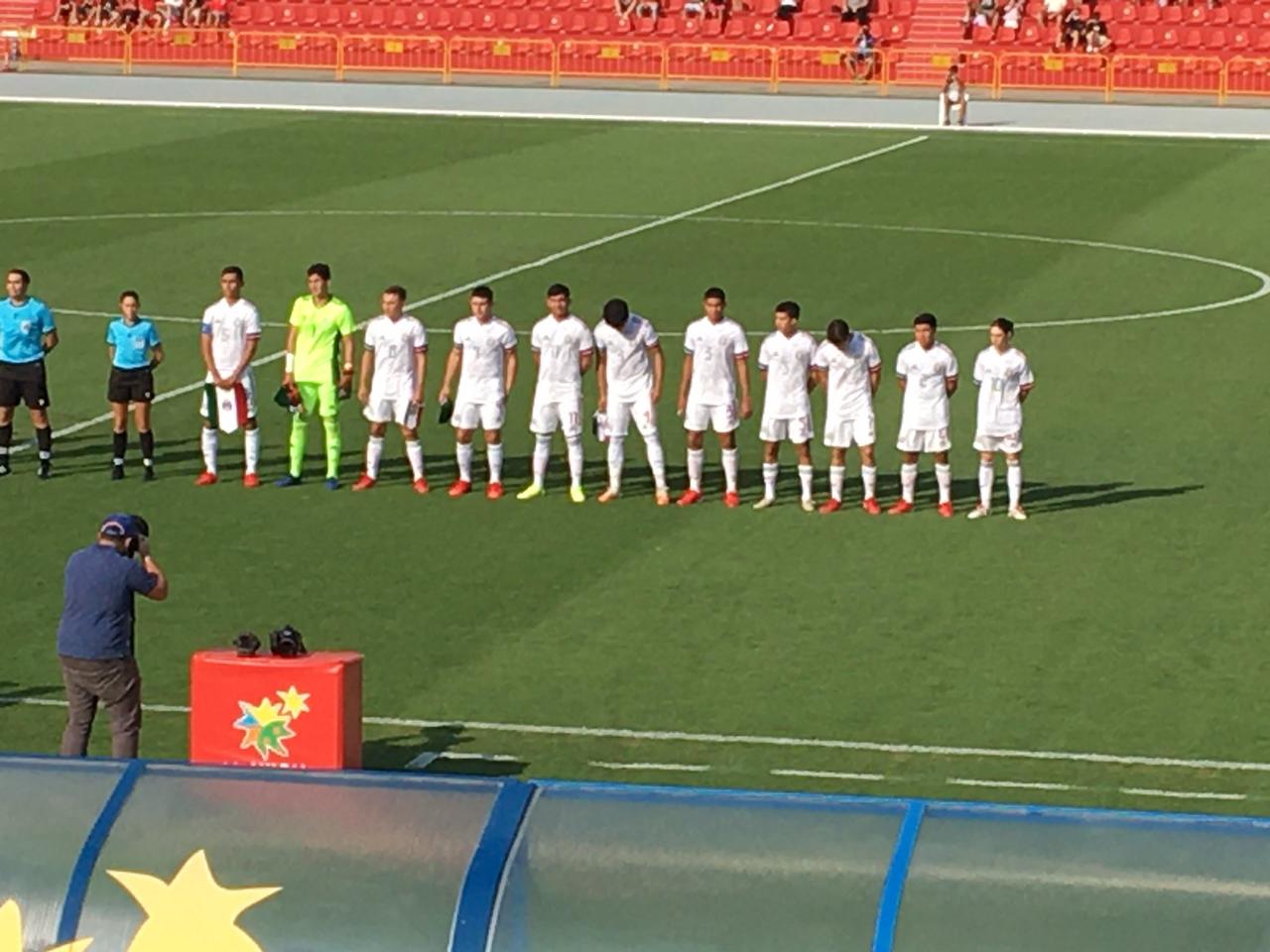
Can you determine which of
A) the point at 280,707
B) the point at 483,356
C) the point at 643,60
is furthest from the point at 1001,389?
the point at 643,60

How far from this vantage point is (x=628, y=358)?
25.2m

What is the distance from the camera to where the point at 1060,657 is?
67.7 ft

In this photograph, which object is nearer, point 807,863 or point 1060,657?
point 807,863

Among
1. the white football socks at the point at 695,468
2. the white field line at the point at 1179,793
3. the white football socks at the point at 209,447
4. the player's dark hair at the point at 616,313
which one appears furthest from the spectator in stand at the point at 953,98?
the white field line at the point at 1179,793

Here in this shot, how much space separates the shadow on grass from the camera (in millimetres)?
17922

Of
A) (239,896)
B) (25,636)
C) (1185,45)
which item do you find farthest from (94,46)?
(239,896)

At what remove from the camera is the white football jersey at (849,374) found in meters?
24.8

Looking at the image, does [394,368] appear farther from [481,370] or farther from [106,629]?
[106,629]

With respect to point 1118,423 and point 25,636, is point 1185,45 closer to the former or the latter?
point 1118,423

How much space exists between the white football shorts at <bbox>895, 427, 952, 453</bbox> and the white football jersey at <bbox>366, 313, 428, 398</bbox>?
14.5ft

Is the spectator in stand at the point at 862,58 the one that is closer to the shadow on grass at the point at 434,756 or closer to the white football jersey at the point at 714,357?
the white football jersey at the point at 714,357

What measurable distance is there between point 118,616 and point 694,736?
415cm

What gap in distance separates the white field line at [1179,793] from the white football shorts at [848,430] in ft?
25.4

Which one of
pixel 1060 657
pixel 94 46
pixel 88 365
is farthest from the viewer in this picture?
pixel 94 46
